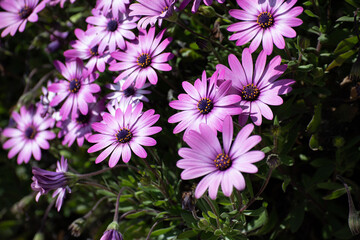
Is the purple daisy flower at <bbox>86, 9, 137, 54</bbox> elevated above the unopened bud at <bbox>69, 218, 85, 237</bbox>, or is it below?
above

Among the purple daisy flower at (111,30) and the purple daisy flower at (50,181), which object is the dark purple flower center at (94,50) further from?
the purple daisy flower at (50,181)

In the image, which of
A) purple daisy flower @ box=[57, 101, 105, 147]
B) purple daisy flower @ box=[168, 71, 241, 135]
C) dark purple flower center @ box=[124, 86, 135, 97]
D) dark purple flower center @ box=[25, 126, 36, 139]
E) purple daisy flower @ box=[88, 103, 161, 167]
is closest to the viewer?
purple daisy flower @ box=[168, 71, 241, 135]

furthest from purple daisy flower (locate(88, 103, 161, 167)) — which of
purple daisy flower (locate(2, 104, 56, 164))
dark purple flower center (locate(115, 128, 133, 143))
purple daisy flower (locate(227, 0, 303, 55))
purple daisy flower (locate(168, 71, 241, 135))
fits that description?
purple daisy flower (locate(2, 104, 56, 164))

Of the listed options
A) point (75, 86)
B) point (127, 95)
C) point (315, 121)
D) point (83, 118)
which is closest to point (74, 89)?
point (75, 86)

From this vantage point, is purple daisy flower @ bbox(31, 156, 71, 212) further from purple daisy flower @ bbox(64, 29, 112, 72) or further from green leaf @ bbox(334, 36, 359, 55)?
green leaf @ bbox(334, 36, 359, 55)

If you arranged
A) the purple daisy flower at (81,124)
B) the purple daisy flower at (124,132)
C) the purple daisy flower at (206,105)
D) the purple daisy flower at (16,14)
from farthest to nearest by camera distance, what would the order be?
the purple daisy flower at (16,14), the purple daisy flower at (81,124), the purple daisy flower at (124,132), the purple daisy flower at (206,105)

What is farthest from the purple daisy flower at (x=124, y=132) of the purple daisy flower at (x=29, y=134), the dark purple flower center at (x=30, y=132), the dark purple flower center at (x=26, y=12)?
the dark purple flower center at (x=26, y=12)

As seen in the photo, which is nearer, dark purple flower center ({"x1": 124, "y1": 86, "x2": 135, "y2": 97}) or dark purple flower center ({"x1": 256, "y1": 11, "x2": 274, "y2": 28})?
dark purple flower center ({"x1": 256, "y1": 11, "x2": 274, "y2": 28})
